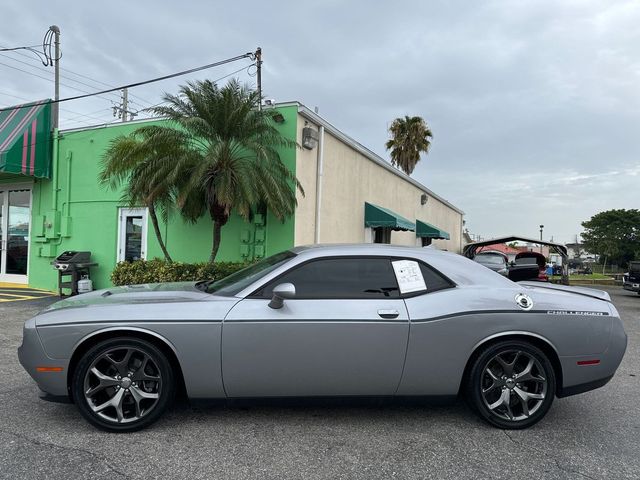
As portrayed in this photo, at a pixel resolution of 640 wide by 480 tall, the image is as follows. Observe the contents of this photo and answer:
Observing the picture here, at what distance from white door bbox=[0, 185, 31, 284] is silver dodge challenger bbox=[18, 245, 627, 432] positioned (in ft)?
33.9

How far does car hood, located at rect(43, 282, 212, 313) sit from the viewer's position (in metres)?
3.50

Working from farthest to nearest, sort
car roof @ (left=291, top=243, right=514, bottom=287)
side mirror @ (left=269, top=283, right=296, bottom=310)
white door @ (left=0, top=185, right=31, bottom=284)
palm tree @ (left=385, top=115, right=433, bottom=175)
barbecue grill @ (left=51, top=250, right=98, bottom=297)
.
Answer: palm tree @ (left=385, top=115, right=433, bottom=175), white door @ (left=0, top=185, right=31, bottom=284), barbecue grill @ (left=51, top=250, right=98, bottom=297), car roof @ (left=291, top=243, right=514, bottom=287), side mirror @ (left=269, top=283, right=296, bottom=310)

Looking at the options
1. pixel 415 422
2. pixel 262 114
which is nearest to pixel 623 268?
pixel 262 114

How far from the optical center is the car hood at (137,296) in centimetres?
350

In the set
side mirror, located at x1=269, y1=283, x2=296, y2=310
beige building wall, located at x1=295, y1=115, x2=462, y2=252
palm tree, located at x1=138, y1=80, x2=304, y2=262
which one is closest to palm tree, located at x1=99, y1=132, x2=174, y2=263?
palm tree, located at x1=138, y1=80, x2=304, y2=262

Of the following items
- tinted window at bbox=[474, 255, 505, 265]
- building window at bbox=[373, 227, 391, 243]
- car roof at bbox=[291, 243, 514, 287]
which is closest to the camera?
car roof at bbox=[291, 243, 514, 287]

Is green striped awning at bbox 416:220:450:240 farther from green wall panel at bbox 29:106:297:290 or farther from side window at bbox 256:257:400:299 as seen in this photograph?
side window at bbox 256:257:400:299

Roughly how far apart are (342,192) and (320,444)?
8.99 m

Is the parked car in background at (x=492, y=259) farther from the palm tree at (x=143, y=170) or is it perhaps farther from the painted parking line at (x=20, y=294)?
the painted parking line at (x=20, y=294)

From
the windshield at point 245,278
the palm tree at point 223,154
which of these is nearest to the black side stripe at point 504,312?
the windshield at point 245,278

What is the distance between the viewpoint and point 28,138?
36.9 ft

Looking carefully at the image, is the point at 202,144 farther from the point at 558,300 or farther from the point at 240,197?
the point at 558,300

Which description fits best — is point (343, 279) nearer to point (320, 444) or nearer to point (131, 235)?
point (320, 444)

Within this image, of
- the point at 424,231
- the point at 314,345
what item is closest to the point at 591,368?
the point at 314,345
